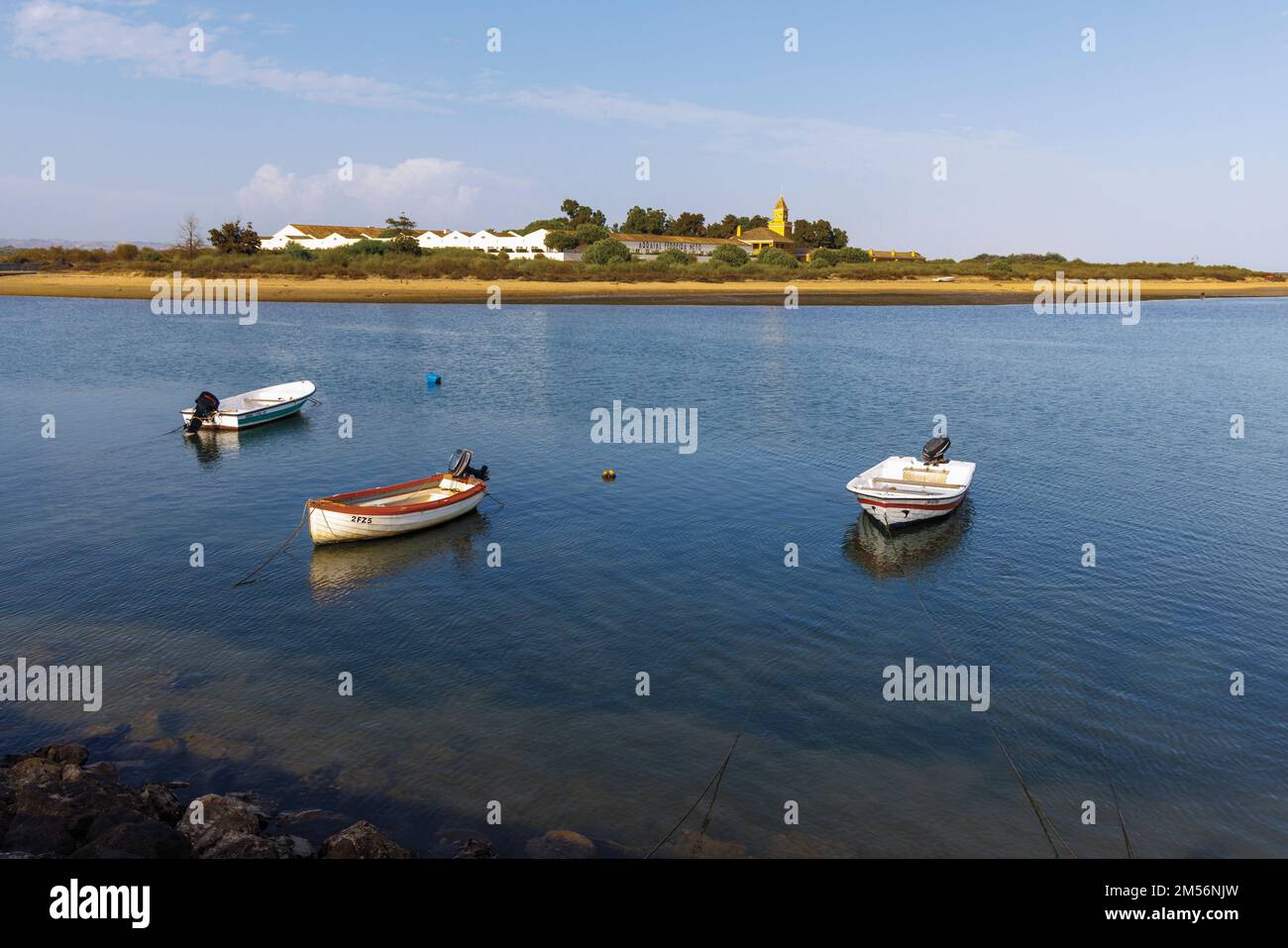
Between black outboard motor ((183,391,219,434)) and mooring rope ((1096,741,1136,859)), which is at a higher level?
black outboard motor ((183,391,219,434))

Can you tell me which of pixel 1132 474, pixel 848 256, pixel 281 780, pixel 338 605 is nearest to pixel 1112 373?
pixel 1132 474

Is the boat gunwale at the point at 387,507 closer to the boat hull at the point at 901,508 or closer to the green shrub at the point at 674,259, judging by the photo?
the boat hull at the point at 901,508

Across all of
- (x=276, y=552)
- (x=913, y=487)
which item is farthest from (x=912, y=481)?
(x=276, y=552)

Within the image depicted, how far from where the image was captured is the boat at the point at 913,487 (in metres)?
30.6

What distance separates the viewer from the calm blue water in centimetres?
1656

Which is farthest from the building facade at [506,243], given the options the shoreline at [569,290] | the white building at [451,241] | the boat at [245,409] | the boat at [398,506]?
the boat at [398,506]

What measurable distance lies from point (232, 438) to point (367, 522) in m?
20.6

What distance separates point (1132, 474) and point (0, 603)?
143ft

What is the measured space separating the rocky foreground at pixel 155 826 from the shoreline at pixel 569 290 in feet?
366

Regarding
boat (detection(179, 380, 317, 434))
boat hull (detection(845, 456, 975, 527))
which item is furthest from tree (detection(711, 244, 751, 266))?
boat hull (detection(845, 456, 975, 527))

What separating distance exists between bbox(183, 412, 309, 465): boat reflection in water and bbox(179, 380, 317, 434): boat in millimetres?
330

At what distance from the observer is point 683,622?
23.9 metres

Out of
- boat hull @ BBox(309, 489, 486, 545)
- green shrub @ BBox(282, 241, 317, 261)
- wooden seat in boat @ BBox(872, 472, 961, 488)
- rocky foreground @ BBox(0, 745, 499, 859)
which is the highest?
green shrub @ BBox(282, 241, 317, 261)

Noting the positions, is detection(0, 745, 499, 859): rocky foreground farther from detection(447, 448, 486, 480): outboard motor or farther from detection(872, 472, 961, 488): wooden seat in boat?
detection(872, 472, 961, 488): wooden seat in boat
